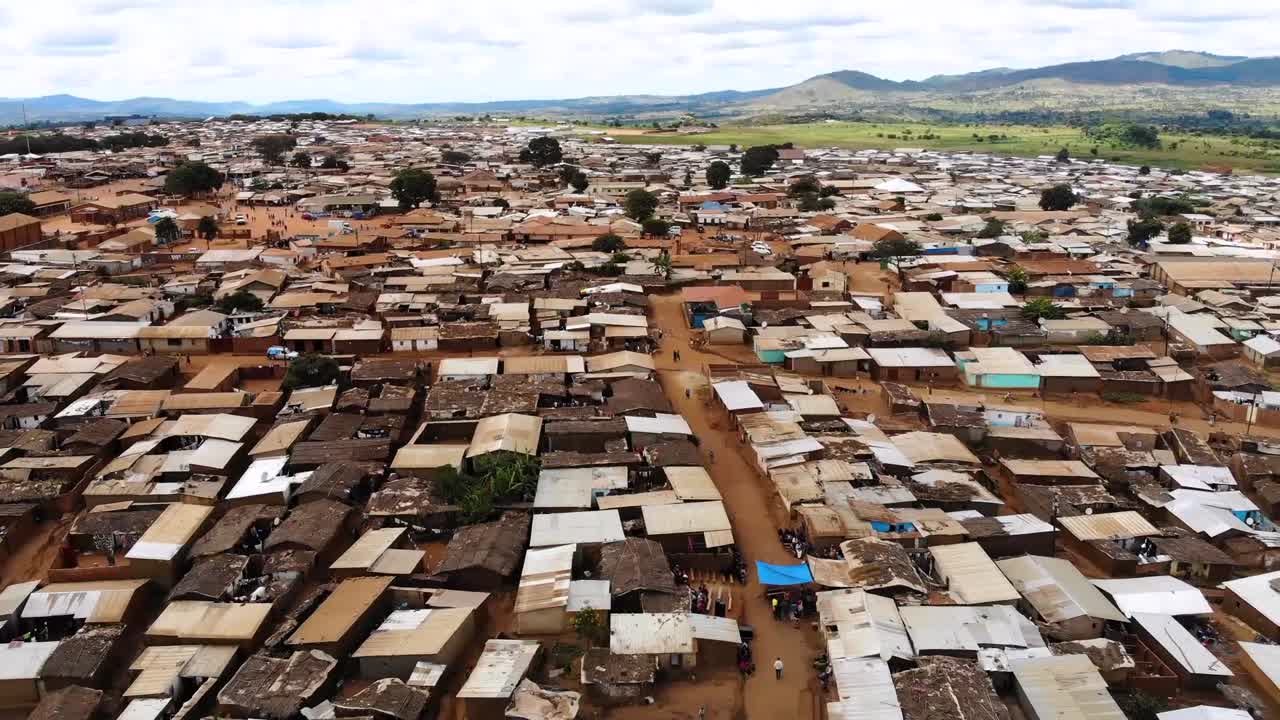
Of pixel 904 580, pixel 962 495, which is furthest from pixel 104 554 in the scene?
pixel 962 495


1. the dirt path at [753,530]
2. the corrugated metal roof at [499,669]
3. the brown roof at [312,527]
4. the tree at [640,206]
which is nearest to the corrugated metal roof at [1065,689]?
the dirt path at [753,530]

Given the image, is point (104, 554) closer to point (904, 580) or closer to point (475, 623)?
point (475, 623)

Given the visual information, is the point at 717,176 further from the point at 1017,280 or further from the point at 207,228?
the point at 207,228

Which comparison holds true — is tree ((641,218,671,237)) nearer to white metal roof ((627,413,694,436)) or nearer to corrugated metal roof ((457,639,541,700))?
white metal roof ((627,413,694,436))

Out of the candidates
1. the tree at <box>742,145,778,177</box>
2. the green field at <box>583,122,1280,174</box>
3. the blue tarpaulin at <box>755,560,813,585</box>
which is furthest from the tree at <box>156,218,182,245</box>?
the green field at <box>583,122,1280,174</box>

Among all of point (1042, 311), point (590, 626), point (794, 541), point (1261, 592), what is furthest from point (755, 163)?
point (590, 626)

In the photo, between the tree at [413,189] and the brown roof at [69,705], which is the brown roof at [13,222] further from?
the brown roof at [69,705]
